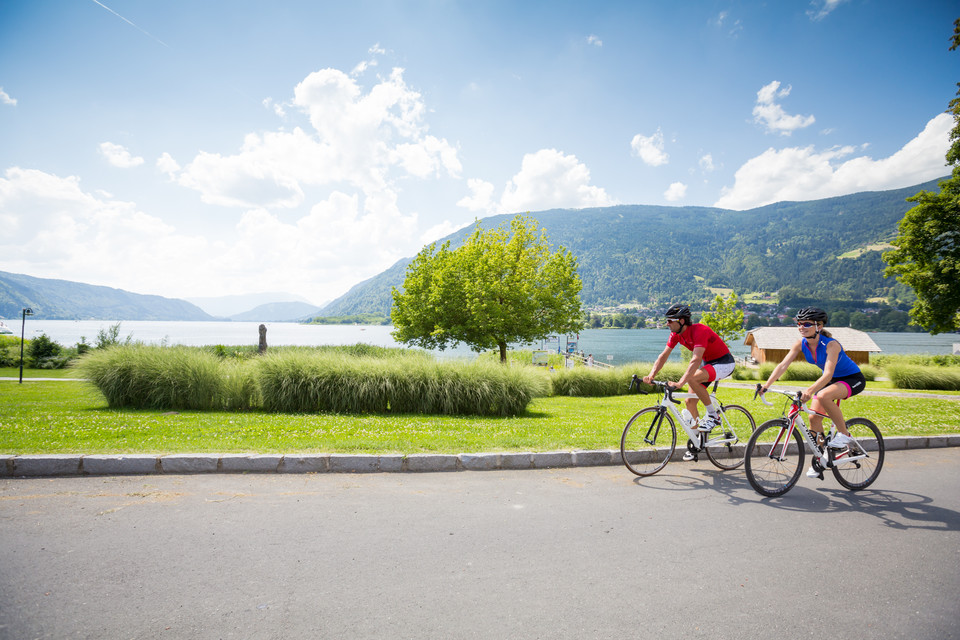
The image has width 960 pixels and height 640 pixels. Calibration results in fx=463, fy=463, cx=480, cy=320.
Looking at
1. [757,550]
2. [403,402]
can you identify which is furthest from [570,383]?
[757,550]

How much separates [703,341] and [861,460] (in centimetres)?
228

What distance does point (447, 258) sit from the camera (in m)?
35.4

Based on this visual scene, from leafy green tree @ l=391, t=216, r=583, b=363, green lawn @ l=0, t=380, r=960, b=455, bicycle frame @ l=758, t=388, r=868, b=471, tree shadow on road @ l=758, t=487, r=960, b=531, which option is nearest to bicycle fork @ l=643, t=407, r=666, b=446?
green lawn @ l=0, t=380, r=960, b=455

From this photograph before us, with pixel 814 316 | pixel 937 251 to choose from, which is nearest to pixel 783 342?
pixel 937 251

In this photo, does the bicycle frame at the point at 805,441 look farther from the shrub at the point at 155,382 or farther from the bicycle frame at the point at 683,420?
the shrub at the point at 155,382

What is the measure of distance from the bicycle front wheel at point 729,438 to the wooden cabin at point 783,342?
5132cm

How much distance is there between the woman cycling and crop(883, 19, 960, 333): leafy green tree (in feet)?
64.9

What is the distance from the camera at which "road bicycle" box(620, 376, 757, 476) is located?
6.26 meters

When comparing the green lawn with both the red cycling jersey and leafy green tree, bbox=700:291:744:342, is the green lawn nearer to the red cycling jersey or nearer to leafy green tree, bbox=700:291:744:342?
the red cycling jersey

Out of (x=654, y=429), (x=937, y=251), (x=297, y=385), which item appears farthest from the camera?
(x=937, y=251)

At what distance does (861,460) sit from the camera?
18.6 ft

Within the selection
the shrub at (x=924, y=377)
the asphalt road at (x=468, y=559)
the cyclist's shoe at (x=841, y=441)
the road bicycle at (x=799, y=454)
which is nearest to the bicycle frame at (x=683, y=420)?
the road bicycle at (x=799, y=454)

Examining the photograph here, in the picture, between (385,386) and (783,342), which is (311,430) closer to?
(385,386)

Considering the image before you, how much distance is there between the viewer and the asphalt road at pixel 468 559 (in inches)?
111
